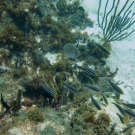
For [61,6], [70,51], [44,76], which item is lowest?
[44,76]

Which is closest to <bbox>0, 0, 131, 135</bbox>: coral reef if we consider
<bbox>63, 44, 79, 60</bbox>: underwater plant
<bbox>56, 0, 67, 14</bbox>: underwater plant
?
<bbox>63, 44, 79, 60</bbox>: underwater plant

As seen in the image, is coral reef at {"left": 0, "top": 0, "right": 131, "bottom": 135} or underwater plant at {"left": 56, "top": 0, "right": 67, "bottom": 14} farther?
underwater plant at {"left": 56, "top": 0, "right": 67, "bottom": 14}

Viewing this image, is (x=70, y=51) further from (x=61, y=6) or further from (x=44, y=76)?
(x=61, y=6)

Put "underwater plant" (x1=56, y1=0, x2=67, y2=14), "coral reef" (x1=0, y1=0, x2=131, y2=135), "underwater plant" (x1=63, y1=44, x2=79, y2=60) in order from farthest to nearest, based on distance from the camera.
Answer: "underwater plant" (x1=56, y1=0, x2=67, y2=14) → "underwater plant" (x1=63, y1=44, x2=79, y2=60) → "coral reef" (x1=0, y1=0, x2=131, y2=135)

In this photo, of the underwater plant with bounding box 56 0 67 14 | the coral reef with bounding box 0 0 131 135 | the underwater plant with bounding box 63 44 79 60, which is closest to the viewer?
the coral reef with bounding box 0 0 131 135

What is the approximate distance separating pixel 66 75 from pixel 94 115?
2.03 m

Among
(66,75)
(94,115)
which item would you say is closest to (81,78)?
(66,75)

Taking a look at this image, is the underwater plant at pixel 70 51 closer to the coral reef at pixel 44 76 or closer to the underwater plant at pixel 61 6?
the coral reef at pixel 44 76

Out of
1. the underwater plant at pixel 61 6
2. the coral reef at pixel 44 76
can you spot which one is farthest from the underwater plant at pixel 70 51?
the underwater plant at pixel 61 6

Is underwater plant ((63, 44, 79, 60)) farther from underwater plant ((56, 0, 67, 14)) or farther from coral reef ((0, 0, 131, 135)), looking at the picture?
underwater plant ((56, 0, 67, 14))

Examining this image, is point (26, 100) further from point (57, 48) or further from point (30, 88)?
point (57, 48)

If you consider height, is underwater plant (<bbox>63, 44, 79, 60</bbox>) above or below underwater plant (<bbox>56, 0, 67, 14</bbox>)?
below

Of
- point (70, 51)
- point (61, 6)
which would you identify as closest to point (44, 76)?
point (70, 51)

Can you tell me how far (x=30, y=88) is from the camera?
555cm
